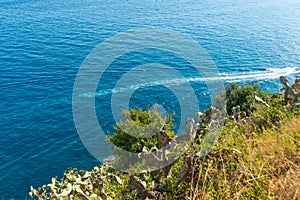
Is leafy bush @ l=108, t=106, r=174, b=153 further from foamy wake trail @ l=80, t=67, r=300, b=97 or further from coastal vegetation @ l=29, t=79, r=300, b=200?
foamy wake trail @ l=80, t=67, r=300, b=97


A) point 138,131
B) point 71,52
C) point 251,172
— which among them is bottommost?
point 138,131

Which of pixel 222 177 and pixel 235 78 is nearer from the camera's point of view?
pixel 222 177

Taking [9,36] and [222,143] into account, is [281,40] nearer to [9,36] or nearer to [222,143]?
[9,36]

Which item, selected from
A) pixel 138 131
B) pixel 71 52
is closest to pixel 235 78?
pixel 138 131

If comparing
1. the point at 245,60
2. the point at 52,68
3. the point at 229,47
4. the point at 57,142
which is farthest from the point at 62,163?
the point at 229,47

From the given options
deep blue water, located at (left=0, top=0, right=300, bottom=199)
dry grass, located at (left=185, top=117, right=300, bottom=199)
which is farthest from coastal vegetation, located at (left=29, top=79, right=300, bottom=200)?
deep blue water, located at (left=0, top=0, right=300, bottom=199)

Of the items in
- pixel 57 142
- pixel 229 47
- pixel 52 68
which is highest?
pixel 52 68

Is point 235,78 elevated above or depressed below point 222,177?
above

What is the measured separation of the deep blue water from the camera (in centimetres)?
4547

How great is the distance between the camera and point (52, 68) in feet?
235

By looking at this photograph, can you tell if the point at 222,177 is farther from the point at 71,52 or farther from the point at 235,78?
the point at 71,52

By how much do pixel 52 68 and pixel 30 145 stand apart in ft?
94.3

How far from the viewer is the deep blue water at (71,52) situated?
45469 millimetres

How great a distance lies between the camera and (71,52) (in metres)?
80.7
